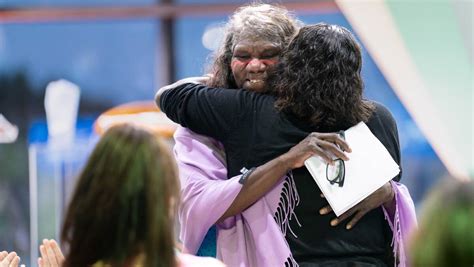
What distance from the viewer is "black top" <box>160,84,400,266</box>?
2.19 m

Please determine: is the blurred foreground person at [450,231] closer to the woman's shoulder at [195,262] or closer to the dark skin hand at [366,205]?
the woman's shoulder at [195,262]

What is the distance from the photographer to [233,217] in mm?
2305

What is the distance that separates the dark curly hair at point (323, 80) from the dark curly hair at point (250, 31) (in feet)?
0.36

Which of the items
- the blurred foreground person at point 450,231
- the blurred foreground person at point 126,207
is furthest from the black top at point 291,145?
the blurred foreground person at point 450,231

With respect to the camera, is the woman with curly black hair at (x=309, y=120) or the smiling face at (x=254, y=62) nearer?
the woman with curly black hair at (x=309, y=120)

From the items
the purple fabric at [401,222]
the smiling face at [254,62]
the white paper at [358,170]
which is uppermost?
the smiling face at [254,62]

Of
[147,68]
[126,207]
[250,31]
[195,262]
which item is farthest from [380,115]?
[147,68]

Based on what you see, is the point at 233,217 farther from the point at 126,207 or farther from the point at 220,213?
the point at 126,207

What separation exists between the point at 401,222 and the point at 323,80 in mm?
412

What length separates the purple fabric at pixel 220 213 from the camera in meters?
2.21

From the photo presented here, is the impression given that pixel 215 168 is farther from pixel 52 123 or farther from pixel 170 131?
pixel 52 123

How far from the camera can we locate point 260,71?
2.31 m

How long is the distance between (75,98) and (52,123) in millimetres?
198

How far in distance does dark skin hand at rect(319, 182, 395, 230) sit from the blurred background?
2.60 m
